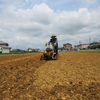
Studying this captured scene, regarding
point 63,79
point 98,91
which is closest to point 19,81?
point 63,79

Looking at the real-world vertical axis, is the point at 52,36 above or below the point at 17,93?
above

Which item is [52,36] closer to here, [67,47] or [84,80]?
[84,80]

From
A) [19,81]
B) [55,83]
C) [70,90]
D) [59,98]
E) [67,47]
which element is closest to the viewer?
[59,98]

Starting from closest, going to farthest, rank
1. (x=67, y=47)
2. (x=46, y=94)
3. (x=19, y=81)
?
(x=46, y=94), (x=19, y=81), (x=67, y=47)

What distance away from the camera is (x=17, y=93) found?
283cm

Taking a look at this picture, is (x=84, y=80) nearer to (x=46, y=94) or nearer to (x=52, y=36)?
(x=46, y=94)

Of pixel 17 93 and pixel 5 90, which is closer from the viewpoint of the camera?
pixel 17 93

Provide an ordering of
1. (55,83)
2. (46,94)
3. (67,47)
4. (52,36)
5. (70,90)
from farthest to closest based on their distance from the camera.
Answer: (67,47) → (52,36) → (55,83) → (70,90) → (46,94)

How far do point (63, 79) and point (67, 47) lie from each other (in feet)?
323

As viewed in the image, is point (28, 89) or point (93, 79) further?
point (93, 79)

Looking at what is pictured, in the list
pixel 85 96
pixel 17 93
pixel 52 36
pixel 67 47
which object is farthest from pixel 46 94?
pixel 67 47

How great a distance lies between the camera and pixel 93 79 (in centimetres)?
363

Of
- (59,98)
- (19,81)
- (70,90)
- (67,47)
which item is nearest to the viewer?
(59,98)

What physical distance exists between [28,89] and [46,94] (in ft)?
2.15
